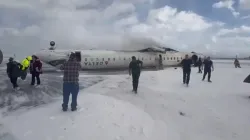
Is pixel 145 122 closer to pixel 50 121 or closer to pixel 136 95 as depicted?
pixel 50 121

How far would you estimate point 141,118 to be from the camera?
8.85 meters

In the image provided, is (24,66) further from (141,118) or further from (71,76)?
(141,118)

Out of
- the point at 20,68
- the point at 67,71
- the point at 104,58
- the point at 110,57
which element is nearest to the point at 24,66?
the point at 20,68

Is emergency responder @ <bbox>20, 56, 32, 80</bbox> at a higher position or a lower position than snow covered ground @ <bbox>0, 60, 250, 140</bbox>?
higher

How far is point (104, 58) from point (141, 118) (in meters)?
23.3

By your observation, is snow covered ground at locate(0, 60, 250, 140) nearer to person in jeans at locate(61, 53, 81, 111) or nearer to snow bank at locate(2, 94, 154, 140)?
snow bank at locate(2, 94, 154, 140)

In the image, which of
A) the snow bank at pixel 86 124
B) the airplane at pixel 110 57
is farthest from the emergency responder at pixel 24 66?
the airplane at pixel 110 57

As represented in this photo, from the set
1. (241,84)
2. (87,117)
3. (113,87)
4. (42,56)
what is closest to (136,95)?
(113,87)

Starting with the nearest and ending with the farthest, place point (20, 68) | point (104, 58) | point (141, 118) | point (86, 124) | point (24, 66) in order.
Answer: point (86, 124) < point (141, 118) < point (20, 68) < point (24, 66) < point (104, 58)

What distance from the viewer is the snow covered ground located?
6953 mm

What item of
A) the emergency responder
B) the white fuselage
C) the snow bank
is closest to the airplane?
the white fuselage

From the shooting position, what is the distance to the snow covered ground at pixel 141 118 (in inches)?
274

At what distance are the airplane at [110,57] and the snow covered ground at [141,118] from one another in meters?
17.2

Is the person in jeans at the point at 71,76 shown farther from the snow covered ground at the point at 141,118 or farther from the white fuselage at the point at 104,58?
the white fuselage at the point at 104,58
